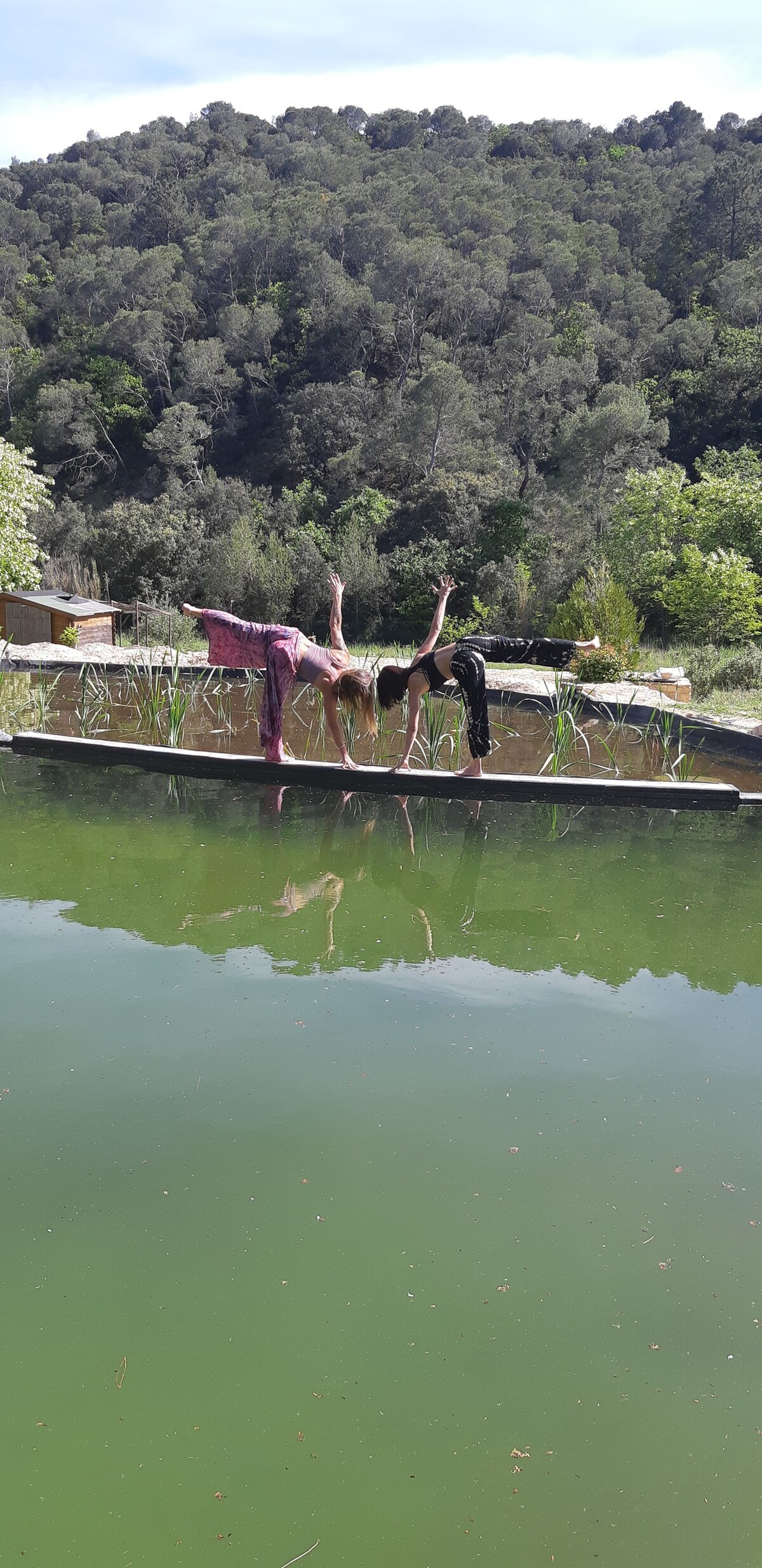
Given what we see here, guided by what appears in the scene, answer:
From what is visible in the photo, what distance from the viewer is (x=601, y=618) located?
48.0ft

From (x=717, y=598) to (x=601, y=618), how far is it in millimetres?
1682

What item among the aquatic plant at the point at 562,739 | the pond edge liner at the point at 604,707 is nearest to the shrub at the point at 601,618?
the pond edge liner at the point at 604,707

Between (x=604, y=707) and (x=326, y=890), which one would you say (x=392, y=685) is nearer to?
(x=326, y=890)

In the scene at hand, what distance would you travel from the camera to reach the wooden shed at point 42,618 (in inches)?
589

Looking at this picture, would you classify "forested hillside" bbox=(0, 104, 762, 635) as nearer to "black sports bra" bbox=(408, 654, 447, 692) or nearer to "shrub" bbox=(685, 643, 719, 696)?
"shrub" bbox=(685, 643, 719, 696)

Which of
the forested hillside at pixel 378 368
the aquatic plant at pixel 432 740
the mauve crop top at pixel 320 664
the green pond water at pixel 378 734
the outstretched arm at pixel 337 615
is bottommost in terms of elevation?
the green pond water at pixel 378 734

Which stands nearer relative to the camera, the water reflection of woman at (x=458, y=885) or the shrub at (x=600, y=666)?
the water reflection of woman at (x=458, y=885)

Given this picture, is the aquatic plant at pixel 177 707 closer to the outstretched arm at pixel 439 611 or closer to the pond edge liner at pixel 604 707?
the pond edge liner at pixel 604 707

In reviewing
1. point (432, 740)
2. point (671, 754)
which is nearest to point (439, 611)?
point (432, 740)

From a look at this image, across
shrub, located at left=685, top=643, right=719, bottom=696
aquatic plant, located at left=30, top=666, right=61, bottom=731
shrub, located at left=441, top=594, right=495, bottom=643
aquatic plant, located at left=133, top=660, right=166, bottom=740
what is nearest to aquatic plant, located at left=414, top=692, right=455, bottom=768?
aquatic plant, located at left=133, top=660, right=166, bottom=740

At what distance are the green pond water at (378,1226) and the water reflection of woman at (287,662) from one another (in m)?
2.09

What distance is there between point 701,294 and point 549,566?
21.8 meters

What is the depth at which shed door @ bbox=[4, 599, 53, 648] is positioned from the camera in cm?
1513

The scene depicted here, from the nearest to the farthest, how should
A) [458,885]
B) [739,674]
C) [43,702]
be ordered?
1. [458,885]
2. [43,702]
3. [739,674]
